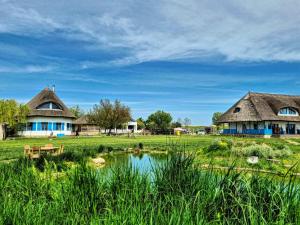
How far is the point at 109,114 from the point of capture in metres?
58.6

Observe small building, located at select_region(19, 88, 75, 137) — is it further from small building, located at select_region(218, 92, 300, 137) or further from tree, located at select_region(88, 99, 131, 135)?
small building, located at select_region(218, 92, 300, 137)

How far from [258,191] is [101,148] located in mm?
16744

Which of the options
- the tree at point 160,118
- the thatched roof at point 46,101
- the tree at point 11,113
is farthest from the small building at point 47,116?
the tree at point 160,118

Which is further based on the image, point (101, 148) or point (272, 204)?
point (101, 148)

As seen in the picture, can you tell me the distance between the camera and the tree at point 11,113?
1625 inches

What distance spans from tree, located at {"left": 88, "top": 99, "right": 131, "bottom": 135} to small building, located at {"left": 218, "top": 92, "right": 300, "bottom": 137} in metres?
17.4

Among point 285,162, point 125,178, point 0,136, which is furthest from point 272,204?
point 0,136

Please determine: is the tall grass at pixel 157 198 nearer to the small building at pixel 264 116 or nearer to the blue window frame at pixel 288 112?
the small building at pixel 264 116

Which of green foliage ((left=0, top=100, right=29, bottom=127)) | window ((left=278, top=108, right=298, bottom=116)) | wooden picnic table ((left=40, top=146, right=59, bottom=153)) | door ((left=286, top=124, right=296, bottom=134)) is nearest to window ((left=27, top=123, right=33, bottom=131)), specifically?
green foliage ((left=0, top=100, right=29, bottom=127))

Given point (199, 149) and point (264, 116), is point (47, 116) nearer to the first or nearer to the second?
point (264, 116)

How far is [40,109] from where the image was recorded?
5184 centimetres

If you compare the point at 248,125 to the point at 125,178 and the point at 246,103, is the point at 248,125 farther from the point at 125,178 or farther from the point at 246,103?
the point at 125,178

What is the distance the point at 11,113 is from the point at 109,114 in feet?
64.0

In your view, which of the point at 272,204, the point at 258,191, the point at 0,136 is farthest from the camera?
the point at 0,136
